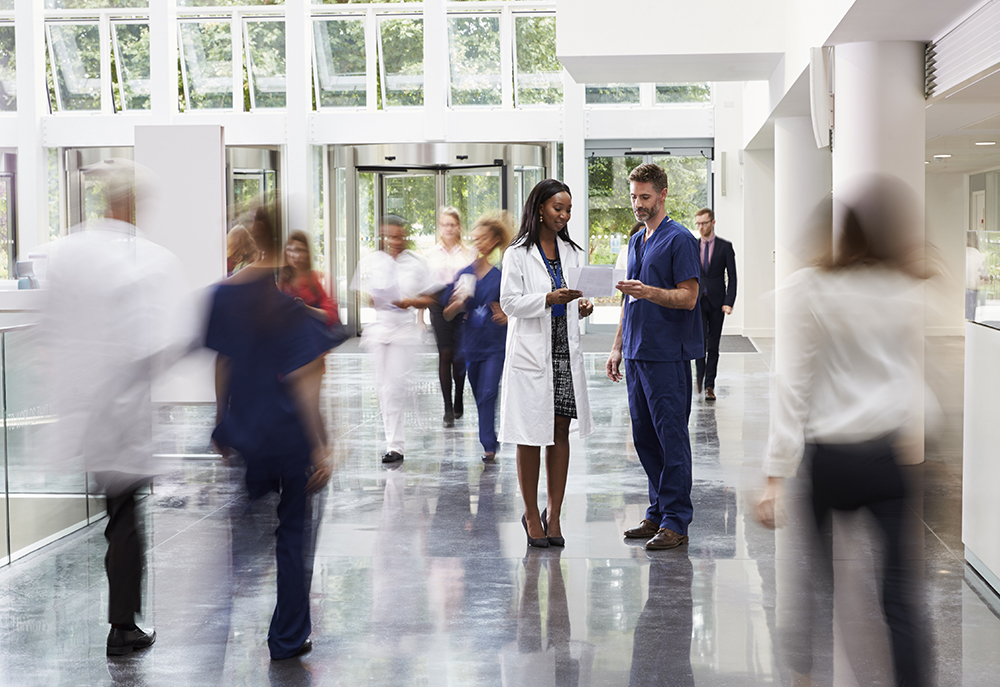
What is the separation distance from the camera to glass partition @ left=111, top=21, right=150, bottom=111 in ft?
64.6

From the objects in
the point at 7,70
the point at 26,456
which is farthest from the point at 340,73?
the point at 26,456

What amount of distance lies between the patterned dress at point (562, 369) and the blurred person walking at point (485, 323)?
2287 millimetres

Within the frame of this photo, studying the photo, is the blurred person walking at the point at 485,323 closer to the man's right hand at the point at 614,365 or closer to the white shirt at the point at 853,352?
the man's right hand at the point at 614,365

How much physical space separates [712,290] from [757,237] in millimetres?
7803

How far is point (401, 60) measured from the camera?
62.3 ft

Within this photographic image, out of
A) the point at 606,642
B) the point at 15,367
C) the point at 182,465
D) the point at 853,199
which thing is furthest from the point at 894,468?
the point at 182,465

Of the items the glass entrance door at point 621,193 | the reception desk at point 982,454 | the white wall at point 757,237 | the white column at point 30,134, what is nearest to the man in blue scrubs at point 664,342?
the reception desk at point 982,454

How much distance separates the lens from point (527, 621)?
4016mm

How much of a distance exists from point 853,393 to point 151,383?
2.42m

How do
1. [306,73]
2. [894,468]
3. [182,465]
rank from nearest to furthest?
[894,468]
[182,465]
[306,73]

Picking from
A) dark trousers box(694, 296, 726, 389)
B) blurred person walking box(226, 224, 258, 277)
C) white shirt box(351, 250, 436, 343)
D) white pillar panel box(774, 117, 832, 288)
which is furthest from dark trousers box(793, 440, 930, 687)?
white pillar panel box(774, 117, 832, 288)

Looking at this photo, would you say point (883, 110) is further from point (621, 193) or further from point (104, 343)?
point (621, 193)

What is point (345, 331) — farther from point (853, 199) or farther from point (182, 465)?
point (182, 465)

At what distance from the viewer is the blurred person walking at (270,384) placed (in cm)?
348
